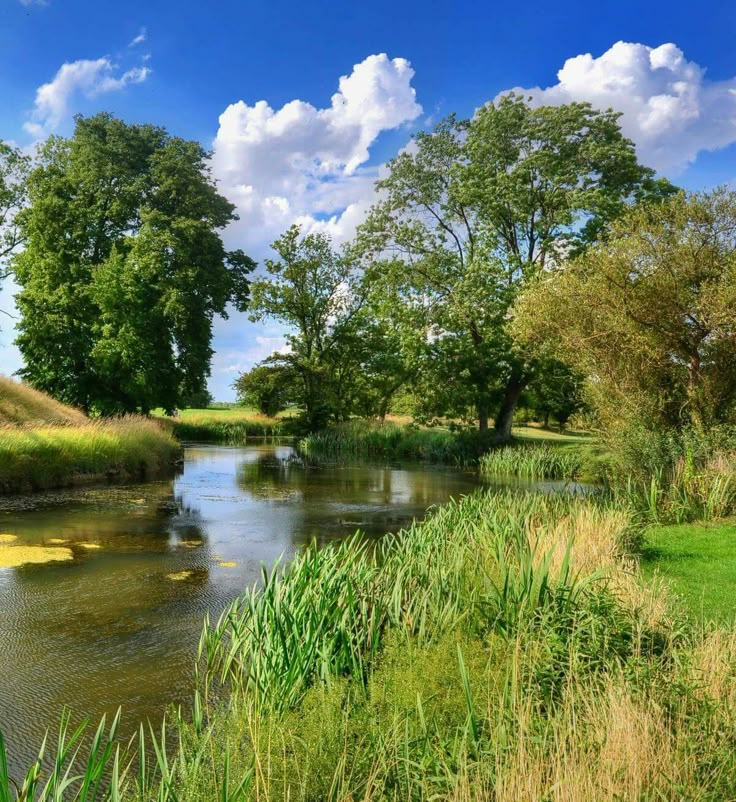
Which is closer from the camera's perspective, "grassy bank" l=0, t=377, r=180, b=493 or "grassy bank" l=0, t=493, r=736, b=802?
"grassy bank" l=0, t=493, r=736, b=802

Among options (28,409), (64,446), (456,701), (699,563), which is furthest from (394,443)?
(456,701)

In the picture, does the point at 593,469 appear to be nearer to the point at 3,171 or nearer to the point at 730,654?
the point at 730,654

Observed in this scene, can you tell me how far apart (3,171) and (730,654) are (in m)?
36.5

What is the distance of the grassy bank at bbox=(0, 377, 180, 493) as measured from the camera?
1524 centimetres

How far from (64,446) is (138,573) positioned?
9434 millimetres

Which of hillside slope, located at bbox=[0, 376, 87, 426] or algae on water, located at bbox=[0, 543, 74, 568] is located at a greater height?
hillside slope, located at bbox=[0, 376, 87, 426]

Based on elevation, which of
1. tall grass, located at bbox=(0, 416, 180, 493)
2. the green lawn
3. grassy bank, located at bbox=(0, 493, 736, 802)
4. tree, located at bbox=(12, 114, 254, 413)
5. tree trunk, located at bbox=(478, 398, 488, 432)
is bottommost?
the green lawn

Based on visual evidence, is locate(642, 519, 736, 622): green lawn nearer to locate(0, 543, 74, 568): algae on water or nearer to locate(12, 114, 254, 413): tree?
locate(0, 543, 74, 568): algae on water

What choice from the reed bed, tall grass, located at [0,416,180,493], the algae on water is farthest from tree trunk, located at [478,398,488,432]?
the algae on water

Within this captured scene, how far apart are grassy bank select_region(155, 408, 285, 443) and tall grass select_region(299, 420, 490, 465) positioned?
22.3 feet

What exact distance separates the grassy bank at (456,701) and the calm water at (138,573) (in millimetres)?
623

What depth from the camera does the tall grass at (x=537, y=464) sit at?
21.7 meters

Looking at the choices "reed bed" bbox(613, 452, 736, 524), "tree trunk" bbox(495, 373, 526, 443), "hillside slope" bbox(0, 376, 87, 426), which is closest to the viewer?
"reed bed" bbox(613, 452, 736, 524)

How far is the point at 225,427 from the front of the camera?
41.6 m
